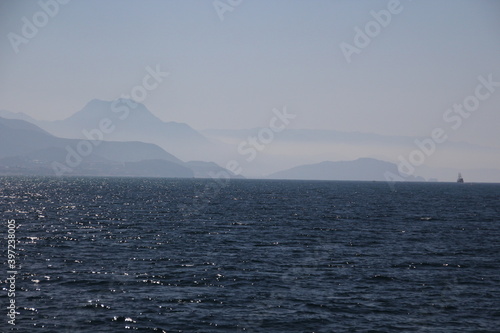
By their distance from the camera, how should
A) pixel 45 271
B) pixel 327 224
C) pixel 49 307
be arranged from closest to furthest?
1. pixel 49 307
2. pixel 45 271
3. pixel 327 224

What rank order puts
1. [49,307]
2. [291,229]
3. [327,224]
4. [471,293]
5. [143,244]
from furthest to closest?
[327,224], [291,229], [143,244], [471,293], [49,307]

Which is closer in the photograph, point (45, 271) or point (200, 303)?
point (200, 303)

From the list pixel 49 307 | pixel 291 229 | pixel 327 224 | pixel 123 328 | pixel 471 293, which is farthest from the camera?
pixel 327 224

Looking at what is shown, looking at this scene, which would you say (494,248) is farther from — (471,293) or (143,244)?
(143,244)

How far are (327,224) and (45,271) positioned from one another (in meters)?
57.5

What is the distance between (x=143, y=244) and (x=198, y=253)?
33.7 ft

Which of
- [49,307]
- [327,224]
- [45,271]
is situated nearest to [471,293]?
[49,307]

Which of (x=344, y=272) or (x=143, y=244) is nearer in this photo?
(x=344, y=272)

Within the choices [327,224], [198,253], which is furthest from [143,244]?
[327,224]

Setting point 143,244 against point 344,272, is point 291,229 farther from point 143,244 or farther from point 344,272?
point 344,272

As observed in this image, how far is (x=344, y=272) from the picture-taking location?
48625 mm

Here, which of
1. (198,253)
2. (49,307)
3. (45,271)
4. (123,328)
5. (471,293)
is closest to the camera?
(123,328)

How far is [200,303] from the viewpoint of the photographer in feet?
121

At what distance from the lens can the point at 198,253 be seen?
57.4m
